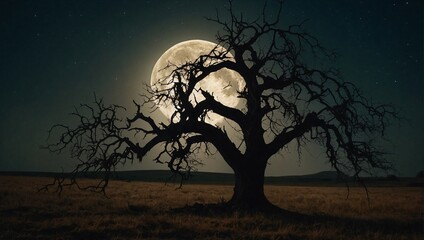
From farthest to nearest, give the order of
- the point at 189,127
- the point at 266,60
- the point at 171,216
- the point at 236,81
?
1. the point at 236,81
2. the point at 266,60
3. the point at 189,127
4. the point at 171,216

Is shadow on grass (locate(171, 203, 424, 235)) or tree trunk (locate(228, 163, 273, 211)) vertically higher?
tree trunk (locate(228, 163, 273, 211))

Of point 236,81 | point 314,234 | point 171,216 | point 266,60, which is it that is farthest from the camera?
point 236,81

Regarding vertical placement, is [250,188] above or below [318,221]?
above

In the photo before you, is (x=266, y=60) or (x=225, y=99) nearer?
(x=266, y=60)

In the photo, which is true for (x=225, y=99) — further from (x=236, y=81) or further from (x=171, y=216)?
(x=171, y=216)

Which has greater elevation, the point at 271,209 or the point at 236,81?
the point at 236,81

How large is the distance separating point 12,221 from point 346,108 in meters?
12.8

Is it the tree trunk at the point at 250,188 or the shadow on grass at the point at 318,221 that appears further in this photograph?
the tree trunk at the point at 250,188

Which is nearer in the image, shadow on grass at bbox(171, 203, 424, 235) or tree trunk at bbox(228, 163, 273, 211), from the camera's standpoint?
shadow on grass at bbox(171, 203, 424, 235)

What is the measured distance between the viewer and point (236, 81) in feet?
67.4

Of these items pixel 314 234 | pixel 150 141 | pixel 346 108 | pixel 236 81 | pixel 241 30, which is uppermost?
pixel 241 30

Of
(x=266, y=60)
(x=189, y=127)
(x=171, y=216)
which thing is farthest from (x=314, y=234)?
(x=266, y=60)

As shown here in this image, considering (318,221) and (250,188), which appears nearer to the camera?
(318,221)

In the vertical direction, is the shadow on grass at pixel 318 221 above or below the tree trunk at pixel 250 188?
below
